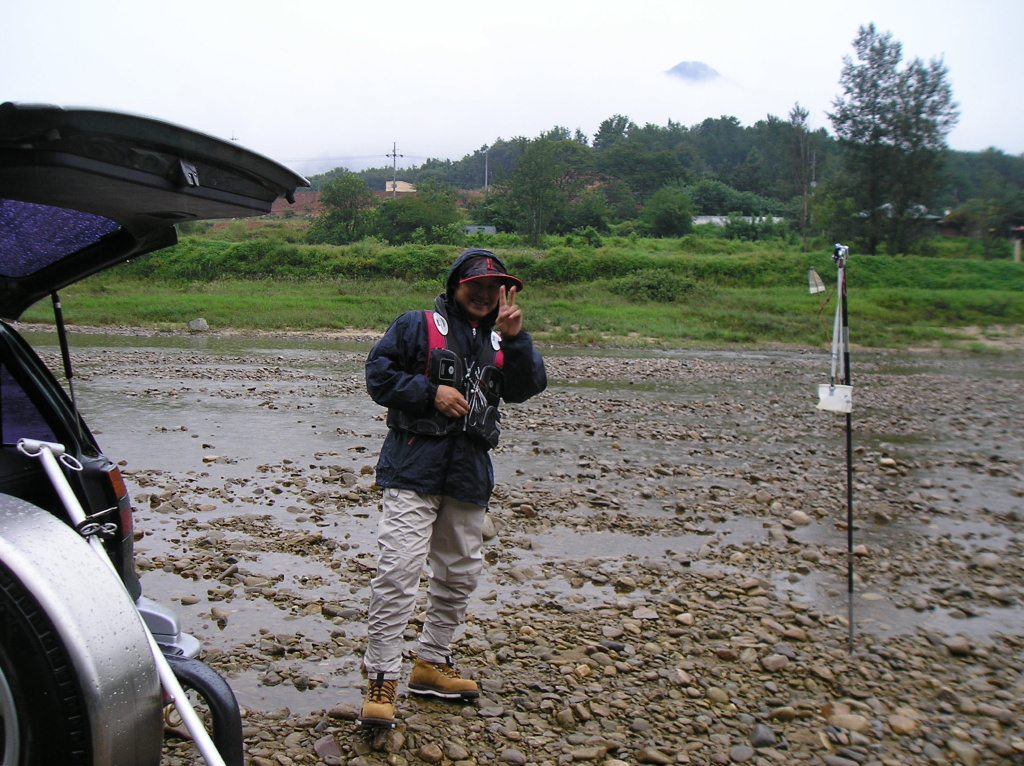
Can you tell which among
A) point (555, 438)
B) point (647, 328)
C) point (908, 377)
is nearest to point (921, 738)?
point (555, 438)

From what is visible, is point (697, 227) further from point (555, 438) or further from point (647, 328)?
point (555, 438)

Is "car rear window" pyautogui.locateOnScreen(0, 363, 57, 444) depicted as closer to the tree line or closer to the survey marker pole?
the survey marker pole

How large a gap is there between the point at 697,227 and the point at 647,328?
38493 millimetres

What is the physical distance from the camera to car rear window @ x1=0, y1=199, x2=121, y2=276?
3096 mm

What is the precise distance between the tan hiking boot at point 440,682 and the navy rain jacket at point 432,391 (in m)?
0.86

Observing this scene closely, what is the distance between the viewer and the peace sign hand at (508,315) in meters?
4.34

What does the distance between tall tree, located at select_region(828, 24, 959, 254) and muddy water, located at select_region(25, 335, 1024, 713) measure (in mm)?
43181

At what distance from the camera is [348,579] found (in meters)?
6.06

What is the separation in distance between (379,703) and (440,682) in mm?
470

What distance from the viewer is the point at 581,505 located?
8.52 m

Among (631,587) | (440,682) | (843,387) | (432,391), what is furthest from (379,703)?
(843,387)

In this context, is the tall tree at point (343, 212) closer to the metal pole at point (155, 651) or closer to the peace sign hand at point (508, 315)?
the peace sign hand at point (508, 315)

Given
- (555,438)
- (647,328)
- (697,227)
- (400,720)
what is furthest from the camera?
(697,227)

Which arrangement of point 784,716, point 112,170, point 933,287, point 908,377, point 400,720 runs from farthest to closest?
1. point 933,287
2. point 908,377
3. point 784,716
4. point 400,720
5. point 112,170
